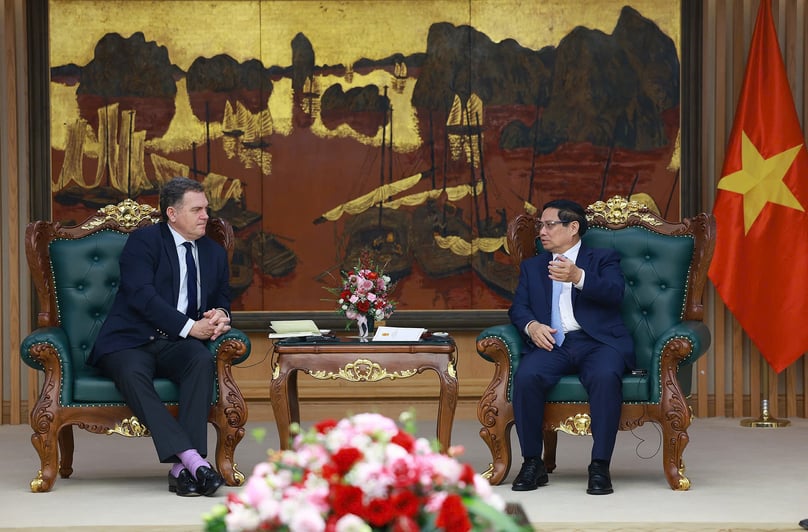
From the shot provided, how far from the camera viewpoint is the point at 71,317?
562 centimetres

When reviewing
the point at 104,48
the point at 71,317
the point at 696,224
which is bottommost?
the point at 71,317

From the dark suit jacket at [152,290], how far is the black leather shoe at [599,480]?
1.84 meters

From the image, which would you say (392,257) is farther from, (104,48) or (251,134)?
(104,48)

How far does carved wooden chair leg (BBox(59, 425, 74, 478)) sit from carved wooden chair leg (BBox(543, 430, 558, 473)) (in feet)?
7.37

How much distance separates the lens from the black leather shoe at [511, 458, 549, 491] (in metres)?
5.10

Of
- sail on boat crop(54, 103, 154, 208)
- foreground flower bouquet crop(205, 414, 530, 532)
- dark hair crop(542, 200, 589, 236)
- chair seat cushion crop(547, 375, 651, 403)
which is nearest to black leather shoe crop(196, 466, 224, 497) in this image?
chair seat cushion crop(547, 375, 651, 403)

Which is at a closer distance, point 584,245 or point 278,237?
point 584,245

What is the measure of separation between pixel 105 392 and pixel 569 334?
2.09 meters

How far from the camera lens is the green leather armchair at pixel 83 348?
5.17m

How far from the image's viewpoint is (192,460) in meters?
4.98

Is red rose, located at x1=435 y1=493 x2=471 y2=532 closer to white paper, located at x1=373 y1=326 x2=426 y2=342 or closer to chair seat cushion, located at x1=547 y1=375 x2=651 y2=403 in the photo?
chair seat cushion, located at x1=547 y1=375 x2=651 y2=403

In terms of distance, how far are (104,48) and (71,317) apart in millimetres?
2483

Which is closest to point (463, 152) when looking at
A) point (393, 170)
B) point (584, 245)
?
point (393, 170)

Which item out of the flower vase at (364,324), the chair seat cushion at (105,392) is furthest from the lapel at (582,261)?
the chair seat cushion at (105,392)
